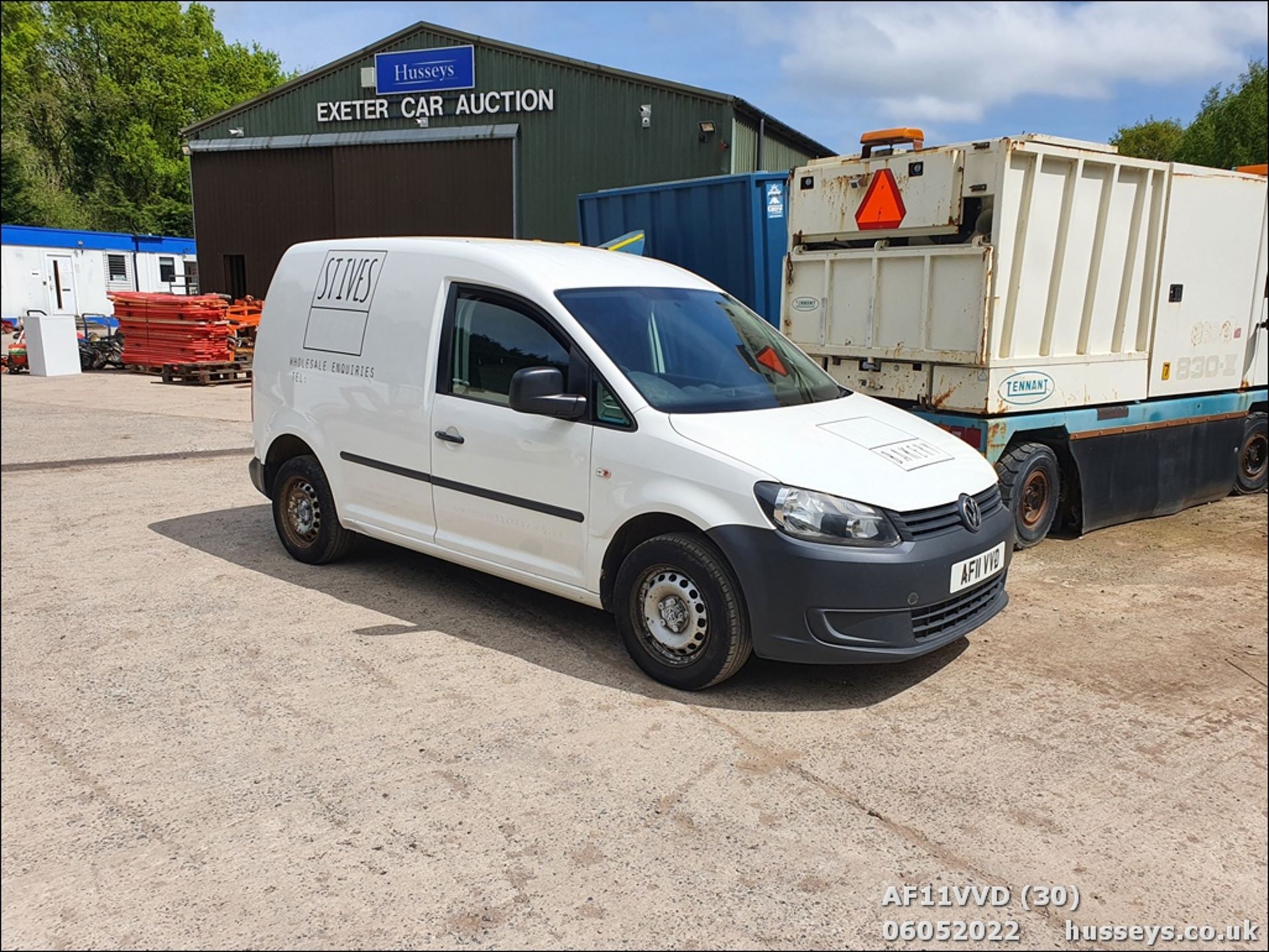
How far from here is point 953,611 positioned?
178 inches

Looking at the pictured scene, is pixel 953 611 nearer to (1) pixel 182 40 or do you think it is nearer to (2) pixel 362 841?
(2) pixel 362 841

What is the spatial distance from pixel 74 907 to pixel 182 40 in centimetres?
506

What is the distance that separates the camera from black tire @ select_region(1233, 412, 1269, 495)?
9.12 m

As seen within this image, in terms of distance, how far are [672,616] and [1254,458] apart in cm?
752

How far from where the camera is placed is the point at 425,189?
22828mm

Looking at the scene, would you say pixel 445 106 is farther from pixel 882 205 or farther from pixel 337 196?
pixel 882 205

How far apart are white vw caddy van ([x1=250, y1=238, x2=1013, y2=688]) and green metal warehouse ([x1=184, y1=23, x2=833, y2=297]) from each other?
14269mm

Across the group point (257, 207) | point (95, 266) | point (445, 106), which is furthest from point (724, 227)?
point (95, 266)

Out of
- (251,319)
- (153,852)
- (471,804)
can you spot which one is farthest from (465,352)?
(251,319)

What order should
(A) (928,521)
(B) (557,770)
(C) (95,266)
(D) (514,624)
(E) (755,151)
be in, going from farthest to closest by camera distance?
1. (C) (95,266)
2. (E) (755,151)
3. (D) (514,624)
4. (A) (928,521)
5. (B) (557,770)

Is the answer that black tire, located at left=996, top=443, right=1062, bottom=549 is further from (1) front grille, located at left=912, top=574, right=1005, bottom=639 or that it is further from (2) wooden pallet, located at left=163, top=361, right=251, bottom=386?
(2) wooden pallet, located at left=163, top=361, right=251, bottom=386

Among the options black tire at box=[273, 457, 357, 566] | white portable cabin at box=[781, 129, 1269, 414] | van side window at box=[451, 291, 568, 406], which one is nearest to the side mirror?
van side window at box=[451, 291, 568, 406]

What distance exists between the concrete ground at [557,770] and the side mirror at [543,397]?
4.04 ft

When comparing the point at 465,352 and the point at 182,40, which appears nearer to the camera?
the point at 465,352
